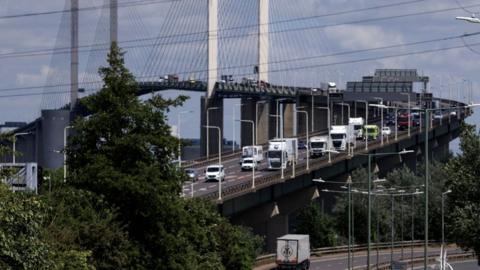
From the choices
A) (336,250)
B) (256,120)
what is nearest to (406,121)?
(256,120)

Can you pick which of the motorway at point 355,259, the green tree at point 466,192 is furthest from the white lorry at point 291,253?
the green tree at point 466,192

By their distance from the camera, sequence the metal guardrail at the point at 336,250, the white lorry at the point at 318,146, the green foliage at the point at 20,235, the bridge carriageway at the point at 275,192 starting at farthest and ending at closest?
the white lorry at the point at 318,146
the bridge carriageway at the point at 275,192
the metal guardrail at the point at 336,250
the green foliage at the point at 20,235

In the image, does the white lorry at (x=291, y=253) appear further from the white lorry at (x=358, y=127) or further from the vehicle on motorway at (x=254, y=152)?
the white lorry at (x=358, y=127)

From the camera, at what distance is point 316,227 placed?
108 metres

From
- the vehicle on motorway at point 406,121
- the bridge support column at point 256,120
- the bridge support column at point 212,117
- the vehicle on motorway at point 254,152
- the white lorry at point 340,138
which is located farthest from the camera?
the vehicle on motorway at point 406,121

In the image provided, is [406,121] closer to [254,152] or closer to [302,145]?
[302,145]

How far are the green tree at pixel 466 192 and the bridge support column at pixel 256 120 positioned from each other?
344 feet

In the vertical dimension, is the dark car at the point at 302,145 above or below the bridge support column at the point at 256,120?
below

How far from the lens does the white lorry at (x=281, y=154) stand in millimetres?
111875

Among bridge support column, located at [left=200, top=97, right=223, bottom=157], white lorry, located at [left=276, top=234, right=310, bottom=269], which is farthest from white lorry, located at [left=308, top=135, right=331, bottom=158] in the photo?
white lorry, located at [left=276, top=234, right=310, bottom=269]

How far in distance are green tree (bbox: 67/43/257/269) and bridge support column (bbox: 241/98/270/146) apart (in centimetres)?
10798

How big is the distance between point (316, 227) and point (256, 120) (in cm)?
4287

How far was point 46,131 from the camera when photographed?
78.1 m

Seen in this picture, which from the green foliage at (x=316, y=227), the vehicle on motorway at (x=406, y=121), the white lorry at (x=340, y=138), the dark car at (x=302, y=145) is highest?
the vehicle on motorway at (x=406, y=121)
